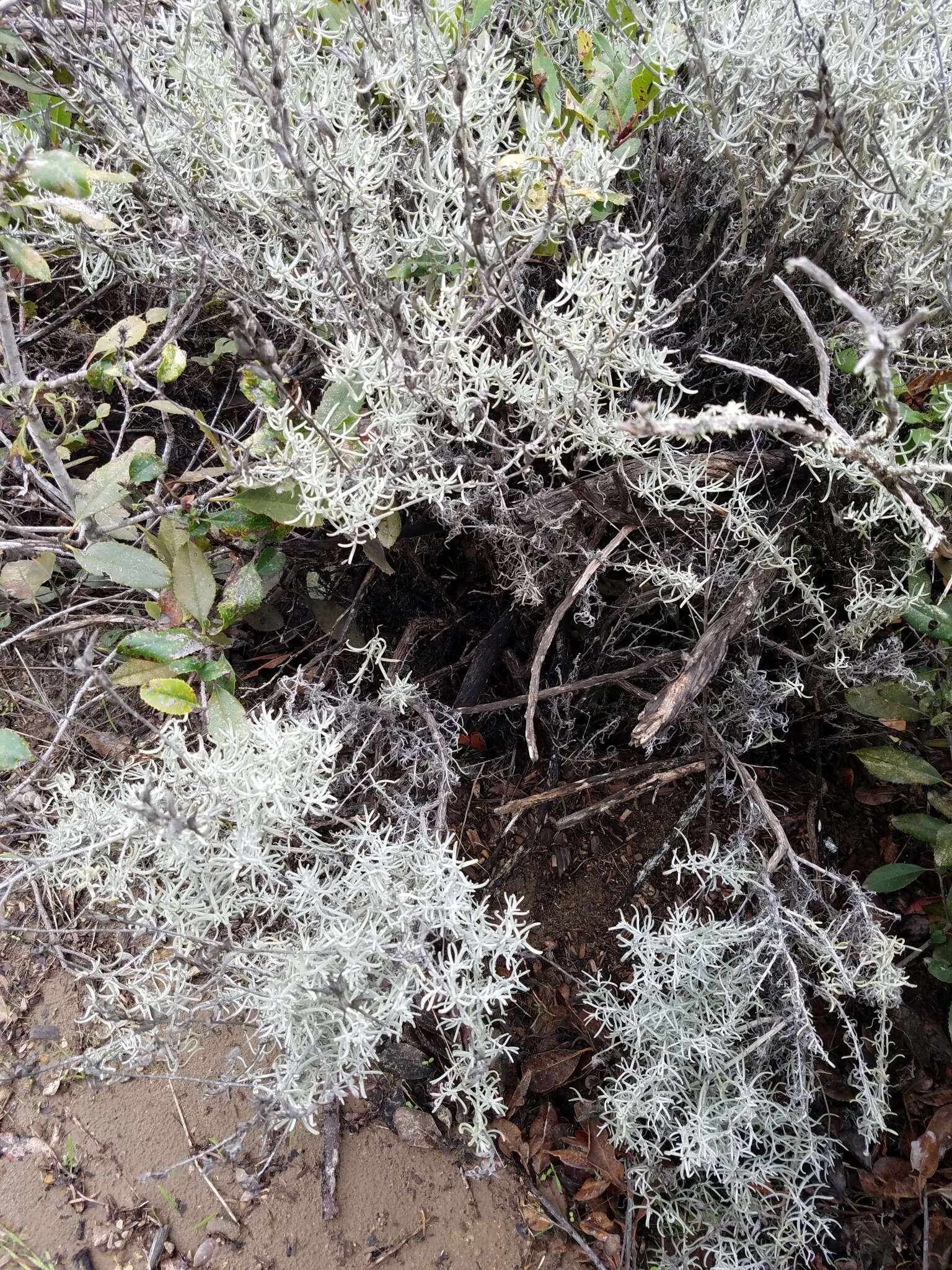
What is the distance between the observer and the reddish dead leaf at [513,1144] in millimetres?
1562

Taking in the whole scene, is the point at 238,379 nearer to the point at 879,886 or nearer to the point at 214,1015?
the point at 214,1015

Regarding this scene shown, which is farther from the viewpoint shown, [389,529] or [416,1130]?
[416,1130]

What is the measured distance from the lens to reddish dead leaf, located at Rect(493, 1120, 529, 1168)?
1562 mm

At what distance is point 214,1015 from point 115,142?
4.91 feet

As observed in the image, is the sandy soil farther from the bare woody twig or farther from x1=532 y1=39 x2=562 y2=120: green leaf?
x1=532 y1=39 x2=562 y2=120: green leaf

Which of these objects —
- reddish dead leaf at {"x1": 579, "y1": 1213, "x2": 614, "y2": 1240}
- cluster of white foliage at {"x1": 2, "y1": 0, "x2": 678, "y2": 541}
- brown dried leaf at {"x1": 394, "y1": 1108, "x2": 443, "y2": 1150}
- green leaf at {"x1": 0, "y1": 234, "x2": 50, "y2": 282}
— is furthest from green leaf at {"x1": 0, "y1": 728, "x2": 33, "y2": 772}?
reddish dead leaf at {"x1": 579, "y1": 1213, "x2": 614, "y2": 1240}

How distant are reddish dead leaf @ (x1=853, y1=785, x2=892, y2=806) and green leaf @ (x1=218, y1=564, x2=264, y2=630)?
124 cm

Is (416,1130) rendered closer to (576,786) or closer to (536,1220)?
(536,1220)

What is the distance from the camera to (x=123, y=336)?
1486mm

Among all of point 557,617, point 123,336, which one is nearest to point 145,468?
point 123,336

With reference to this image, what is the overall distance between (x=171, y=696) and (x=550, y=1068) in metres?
0.99

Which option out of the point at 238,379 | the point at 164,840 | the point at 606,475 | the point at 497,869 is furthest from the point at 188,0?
the point at 497,869

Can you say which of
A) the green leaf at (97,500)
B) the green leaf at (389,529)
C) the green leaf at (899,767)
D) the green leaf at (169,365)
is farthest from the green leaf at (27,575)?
the green leaf at (899,767)

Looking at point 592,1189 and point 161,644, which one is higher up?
point 161,644
